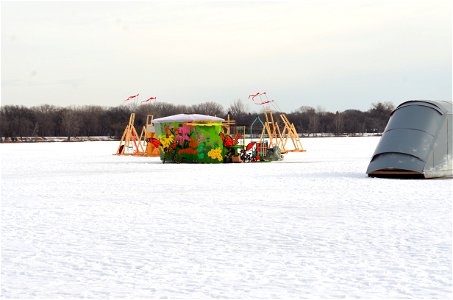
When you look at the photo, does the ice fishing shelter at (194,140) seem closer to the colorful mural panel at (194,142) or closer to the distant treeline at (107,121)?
the colorful mural panel at (194,142)

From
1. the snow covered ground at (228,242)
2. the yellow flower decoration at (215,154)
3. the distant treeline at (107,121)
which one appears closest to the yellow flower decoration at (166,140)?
the yellow flower decoration at (215,154)

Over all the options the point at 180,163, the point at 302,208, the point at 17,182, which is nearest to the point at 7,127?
the point at 180,163

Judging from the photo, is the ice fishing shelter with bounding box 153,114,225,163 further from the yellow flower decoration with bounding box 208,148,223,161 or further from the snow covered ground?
the snow covered ground

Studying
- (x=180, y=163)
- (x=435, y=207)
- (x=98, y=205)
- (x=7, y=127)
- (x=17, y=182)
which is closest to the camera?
(x=435, y=207)

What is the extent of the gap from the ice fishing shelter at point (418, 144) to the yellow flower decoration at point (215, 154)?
11.1 metres

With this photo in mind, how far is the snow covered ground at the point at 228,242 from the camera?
627cm

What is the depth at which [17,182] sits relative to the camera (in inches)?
747

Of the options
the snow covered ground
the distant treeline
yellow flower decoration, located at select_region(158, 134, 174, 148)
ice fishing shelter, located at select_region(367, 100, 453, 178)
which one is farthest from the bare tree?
the snow covered ground

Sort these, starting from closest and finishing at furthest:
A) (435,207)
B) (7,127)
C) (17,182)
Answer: (435,207) < (17,182) < (7,127)

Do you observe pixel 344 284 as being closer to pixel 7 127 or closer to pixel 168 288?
pixel 168 288

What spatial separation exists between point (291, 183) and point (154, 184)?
3706 mm

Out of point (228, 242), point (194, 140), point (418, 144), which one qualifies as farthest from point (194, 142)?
point (228, 242)

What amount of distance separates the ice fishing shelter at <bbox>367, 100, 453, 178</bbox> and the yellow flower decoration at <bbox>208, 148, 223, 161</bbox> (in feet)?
36.4

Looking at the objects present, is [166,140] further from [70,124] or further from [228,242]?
[70,124]
